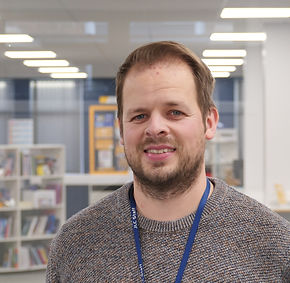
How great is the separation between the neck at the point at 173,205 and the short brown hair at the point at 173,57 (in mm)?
162

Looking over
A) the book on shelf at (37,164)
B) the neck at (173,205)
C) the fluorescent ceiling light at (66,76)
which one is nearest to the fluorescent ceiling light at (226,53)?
the fluorescent ceiling light at (66,76)

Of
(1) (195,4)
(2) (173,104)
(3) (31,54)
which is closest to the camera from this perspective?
(2) (173,104)

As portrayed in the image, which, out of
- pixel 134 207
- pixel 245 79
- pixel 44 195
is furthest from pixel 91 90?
pixel 134 207

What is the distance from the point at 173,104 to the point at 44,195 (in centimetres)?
330

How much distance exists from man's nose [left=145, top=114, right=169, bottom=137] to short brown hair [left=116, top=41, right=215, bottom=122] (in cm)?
10

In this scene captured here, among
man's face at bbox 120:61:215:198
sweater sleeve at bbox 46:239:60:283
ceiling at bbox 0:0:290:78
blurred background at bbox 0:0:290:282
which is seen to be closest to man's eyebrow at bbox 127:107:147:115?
man's face at bbox 120:61:215:198

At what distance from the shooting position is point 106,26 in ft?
13.3

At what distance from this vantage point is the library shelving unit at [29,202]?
156 inches

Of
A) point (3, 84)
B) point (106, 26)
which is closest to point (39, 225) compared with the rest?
point (3, 84)

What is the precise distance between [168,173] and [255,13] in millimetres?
3144

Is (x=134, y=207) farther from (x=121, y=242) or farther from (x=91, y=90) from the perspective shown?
(x=91, y=90)

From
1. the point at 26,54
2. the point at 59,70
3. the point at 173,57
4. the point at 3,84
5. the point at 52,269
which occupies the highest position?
the point at 26,54

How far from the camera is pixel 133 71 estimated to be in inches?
38.8

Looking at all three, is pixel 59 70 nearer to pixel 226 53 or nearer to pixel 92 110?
pixel 92 110
